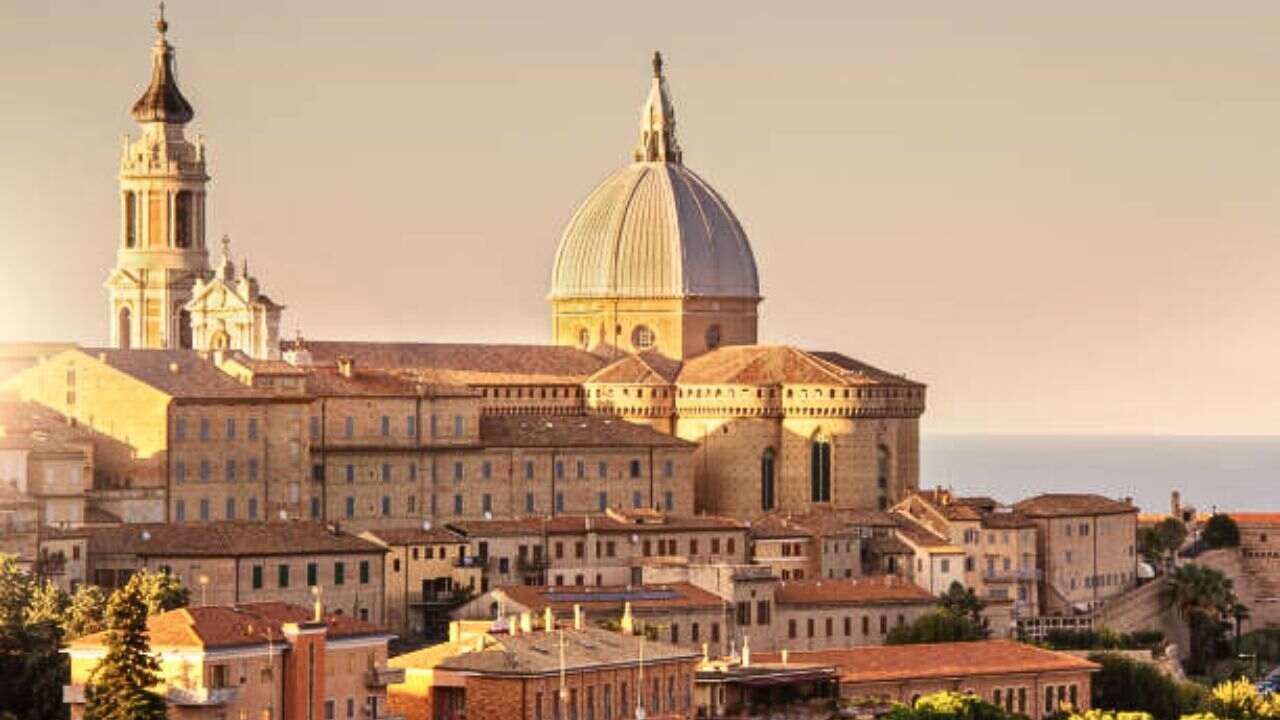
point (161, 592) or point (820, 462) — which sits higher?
point (820, 462)

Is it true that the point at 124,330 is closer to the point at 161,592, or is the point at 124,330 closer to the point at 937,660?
the point at 937,660

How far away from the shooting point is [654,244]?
403 feet

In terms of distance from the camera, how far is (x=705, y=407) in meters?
118

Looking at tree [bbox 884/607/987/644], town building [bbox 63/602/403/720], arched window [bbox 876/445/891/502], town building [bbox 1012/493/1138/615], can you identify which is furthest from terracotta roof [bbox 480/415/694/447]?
town building [bbox 63/602/403/720]

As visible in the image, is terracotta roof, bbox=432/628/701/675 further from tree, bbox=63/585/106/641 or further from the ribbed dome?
the ribbed dome

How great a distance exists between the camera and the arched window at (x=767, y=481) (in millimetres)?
117125

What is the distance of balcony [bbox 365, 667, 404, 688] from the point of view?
77250 mm

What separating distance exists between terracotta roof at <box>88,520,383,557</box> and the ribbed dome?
83.7 feet

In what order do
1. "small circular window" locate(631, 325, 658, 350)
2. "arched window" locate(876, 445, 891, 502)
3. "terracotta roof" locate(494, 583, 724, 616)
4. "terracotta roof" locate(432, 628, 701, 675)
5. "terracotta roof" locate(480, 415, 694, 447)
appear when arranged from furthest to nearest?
"small circular window" locate(631, 325, 658, 350)
"arched window" locate(876, 445, 891, 502)
"terracotta roof" locate(480, 415, 694, 447)
"terracotta roof" locate(494, 583, 724, 616)
"terracotta roof" locate(432, 628, 701, 675)

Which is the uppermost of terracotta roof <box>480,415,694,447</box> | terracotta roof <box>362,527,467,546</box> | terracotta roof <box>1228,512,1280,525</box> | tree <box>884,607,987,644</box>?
terracotta roof <box>480,415,694,447</box>

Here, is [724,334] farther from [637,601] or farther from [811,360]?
[637,601]

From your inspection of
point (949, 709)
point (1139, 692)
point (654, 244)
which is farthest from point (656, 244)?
point (949, 709)

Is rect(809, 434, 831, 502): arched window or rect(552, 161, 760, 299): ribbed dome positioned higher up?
rect(552, 161, 760, 299): ribbed dome

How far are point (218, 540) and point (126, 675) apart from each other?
2373 cm
